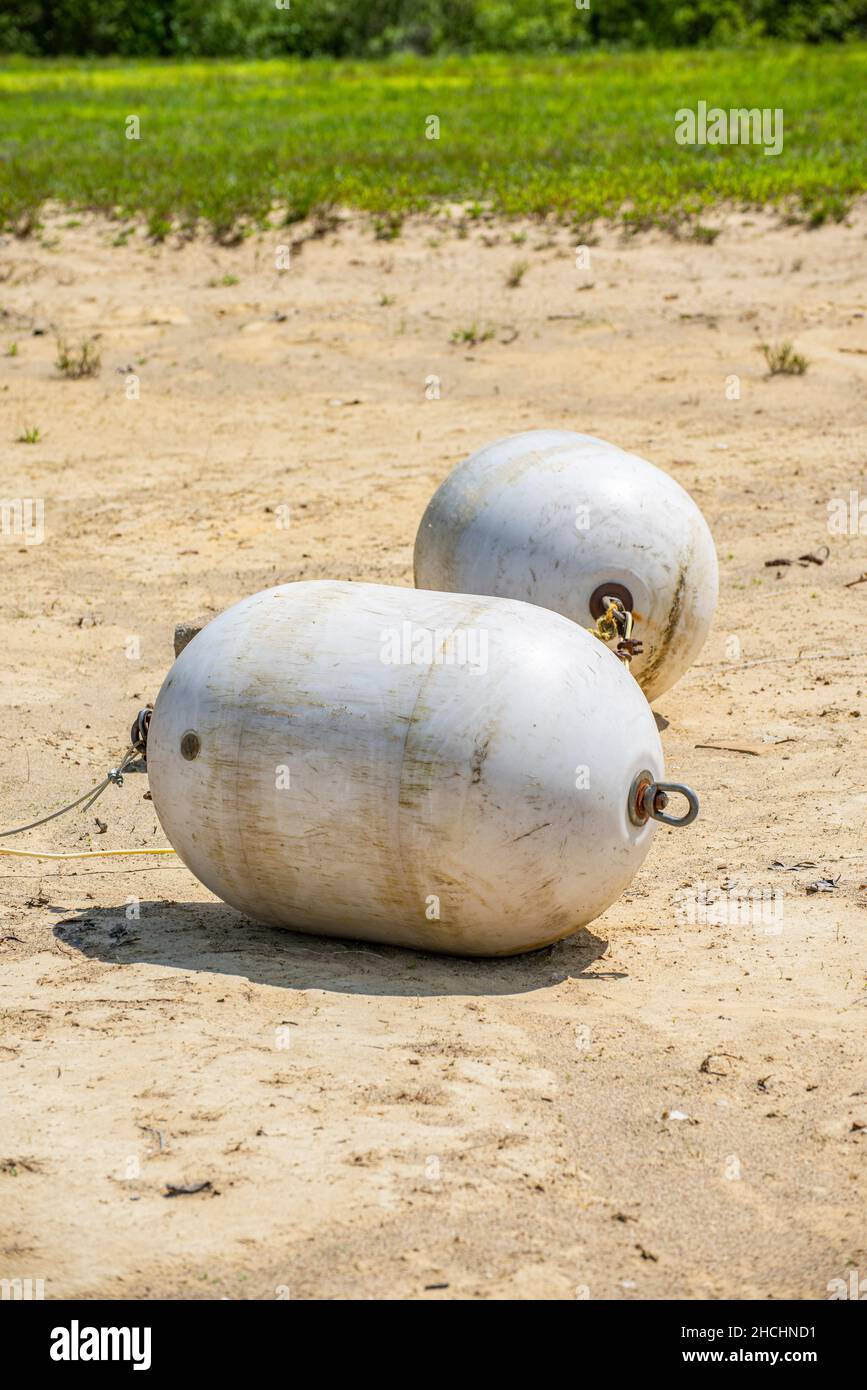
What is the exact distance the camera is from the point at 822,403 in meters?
12.9

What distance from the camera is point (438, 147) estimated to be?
65.3 ft

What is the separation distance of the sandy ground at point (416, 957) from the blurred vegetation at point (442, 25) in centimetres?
3211

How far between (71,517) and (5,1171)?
7863mm

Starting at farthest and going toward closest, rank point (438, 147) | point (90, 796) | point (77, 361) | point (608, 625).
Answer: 1. point (438, 147)
2. point (77, 361)
3. point (608, 625)
4. point (90, 796)

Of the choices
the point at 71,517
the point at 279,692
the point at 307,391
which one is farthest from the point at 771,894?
the point at 307,391

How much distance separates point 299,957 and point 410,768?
941 mm

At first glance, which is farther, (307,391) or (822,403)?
(307,391)

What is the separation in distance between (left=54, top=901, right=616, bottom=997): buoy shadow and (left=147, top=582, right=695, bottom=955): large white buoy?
0.10 metres

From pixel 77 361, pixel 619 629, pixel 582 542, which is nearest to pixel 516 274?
pixel 77 361

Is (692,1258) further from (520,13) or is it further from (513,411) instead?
(520,13)

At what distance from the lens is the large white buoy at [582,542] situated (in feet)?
24.2

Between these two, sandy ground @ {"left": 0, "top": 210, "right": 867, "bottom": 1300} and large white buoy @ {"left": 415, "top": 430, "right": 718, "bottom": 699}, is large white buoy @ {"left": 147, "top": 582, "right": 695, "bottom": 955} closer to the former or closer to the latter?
sandy ground @ {"left": 0, "top": 210, "right": 867, "bottom": 1300}

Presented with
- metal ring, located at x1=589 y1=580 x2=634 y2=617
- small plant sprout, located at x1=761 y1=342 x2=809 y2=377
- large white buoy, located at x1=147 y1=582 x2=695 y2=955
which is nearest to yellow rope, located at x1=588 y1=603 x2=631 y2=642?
metal ring, located at x1=589 y1=580 x2=634 y2=617

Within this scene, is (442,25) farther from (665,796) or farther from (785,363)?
(665,796)
